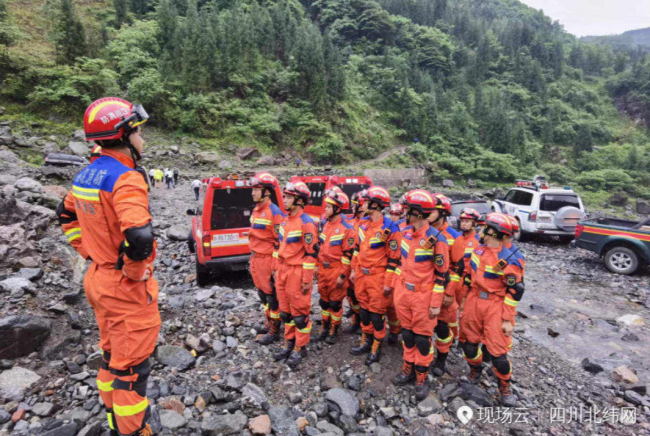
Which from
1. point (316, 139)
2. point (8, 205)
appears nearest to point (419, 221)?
point (8, 205)

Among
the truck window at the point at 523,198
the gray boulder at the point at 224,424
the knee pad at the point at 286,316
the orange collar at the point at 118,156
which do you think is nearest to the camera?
→ the orange collar at the point at 118,156

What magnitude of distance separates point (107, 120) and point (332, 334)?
12.4 feet

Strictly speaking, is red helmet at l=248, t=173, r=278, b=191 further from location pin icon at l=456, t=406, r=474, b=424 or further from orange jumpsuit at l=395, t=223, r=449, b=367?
location pin icon at l=456, t=406, r=474, b=424

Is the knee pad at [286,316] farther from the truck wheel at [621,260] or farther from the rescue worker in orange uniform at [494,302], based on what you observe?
the truck wheel at [621,260]

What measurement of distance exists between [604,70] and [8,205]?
328ft

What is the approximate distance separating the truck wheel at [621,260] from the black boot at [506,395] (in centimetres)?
734

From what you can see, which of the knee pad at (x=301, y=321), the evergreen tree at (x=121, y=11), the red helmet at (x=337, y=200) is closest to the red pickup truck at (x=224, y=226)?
the red helmet at (x=337, y=200)

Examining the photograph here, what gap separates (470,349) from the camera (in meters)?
3.89

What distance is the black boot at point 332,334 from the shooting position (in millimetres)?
4559

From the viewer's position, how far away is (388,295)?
405 centimetres

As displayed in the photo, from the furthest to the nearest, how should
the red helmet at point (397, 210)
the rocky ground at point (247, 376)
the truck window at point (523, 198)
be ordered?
the truck window at point (523, 198) < the red helmet at point (397, 210) < the rocky ground at point (247, 376)

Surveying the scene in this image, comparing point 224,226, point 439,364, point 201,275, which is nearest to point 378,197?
point 439,364

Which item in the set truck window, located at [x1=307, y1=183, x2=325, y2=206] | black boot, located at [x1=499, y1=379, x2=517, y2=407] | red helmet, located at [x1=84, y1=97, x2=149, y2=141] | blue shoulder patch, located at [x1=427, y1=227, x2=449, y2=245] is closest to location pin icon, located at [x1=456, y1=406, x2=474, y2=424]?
black boot, located at [x1=499, y1=379, x2=517, y2=407]

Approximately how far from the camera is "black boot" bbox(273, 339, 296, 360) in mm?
4059
